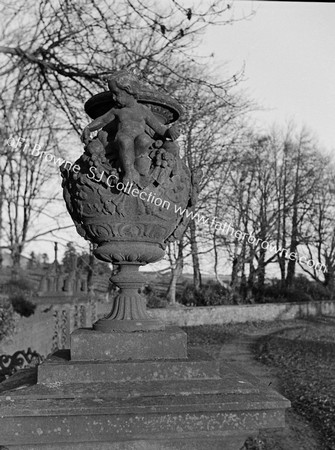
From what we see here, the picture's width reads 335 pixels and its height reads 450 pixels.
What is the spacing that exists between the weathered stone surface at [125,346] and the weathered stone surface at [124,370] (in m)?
0.09

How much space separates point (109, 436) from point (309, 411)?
18.4 feet

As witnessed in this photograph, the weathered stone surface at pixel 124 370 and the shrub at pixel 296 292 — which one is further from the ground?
the shrub at pixel 296 292

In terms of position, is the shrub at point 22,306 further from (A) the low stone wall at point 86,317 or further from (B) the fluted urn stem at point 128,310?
(B) the fluted urn stem at point 128,310

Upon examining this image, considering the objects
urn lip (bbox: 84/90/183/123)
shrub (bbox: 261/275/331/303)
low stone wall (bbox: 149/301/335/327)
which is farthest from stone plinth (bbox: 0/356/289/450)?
shrub (bbox: 261/275/331/303)

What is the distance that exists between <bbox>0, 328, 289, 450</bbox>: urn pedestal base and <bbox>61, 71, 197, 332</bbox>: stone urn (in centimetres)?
38

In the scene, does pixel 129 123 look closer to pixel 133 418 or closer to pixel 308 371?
pixel 133 418

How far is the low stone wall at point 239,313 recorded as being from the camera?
1947cm

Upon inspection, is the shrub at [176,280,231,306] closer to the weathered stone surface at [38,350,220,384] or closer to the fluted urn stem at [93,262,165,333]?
the fluted urn stem at [93,262,165,333]

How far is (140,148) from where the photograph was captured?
2799 millimetres

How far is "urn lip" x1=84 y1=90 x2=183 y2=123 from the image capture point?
9.98ft

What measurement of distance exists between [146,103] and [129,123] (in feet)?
0.94

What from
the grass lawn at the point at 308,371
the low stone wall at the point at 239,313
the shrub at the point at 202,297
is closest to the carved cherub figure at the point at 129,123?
the grass lawn at the point at 308,371

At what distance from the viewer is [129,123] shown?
2.88 meters

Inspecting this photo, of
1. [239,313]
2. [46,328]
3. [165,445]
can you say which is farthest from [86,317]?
[165,445]
